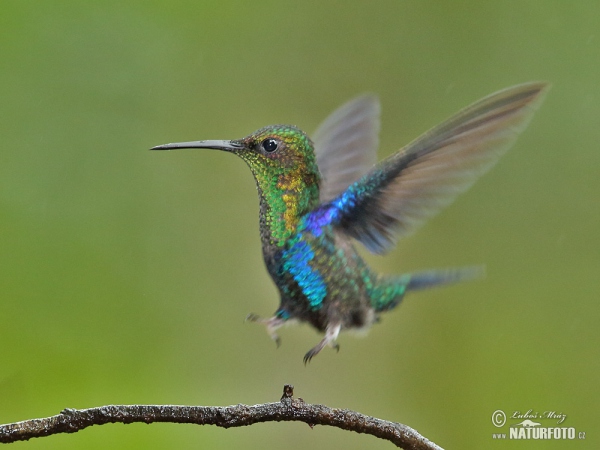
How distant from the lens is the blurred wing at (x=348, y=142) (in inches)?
47.4

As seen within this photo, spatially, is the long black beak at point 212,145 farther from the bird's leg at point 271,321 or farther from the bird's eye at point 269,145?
the bird's leg at point 271,321

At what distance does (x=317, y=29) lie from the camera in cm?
245

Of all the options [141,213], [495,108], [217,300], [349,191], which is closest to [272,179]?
[349,191]

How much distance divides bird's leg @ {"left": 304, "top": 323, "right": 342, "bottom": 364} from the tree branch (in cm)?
5

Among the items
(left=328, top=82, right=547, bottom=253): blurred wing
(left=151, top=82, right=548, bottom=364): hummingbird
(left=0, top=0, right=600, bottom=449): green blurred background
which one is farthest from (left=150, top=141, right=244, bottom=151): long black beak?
(left=0, top=0, right=600, bottom=449): green blurred background

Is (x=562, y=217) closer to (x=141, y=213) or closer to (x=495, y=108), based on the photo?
(x=141, y=213)

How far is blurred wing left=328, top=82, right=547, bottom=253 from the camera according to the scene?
0.82m

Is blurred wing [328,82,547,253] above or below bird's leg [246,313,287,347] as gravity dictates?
above

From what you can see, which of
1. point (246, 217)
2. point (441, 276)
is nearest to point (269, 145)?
point (441, 276)

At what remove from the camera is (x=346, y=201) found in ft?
3.06

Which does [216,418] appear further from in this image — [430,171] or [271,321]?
[430,171]

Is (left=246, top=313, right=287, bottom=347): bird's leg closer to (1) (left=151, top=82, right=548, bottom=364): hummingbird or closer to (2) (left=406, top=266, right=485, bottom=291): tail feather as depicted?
(1) (left=151, top=82, right=548, bottom=364): hummingbird

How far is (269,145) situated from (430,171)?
21 cm

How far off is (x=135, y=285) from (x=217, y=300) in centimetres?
25
